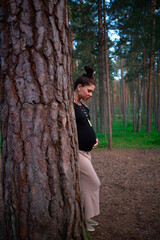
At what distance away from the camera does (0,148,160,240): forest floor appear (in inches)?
82.2

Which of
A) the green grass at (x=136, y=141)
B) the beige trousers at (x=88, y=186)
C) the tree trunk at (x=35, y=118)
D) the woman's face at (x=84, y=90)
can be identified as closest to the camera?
the tree trunk at (x=35, y=118)

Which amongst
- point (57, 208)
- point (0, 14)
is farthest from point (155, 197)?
point (0, 14)

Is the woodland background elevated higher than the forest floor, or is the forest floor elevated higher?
the woodland background

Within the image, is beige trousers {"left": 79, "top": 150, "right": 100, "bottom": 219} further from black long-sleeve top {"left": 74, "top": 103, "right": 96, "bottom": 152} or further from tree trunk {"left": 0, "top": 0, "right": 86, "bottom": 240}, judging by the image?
tree trunk {"left": 0, "top": 0, "right": 86, "bottom": 240}

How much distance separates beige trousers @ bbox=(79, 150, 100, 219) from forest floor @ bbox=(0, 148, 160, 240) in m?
0.32

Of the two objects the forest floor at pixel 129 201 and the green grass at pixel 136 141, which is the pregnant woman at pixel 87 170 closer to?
the forest floor at pixel 129 201

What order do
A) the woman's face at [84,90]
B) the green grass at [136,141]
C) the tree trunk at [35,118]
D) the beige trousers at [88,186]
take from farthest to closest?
the green grass at [136,141]
the woman's face at [84,90]
the beige trousers at [88,186]
the tree trunk at [35,118]

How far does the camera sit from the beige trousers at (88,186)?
2033 mm

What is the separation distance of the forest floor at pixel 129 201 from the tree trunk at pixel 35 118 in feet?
2.90

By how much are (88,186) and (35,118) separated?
1.23 meters

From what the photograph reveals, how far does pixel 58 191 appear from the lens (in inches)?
58.5

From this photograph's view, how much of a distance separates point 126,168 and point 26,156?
466 cm

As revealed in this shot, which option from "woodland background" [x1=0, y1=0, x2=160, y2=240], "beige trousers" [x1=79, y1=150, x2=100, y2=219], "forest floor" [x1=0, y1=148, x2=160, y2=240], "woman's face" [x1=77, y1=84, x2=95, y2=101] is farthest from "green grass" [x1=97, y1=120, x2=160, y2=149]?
"woodland background" [x1=0, y1=0, x2=160, y2=240]

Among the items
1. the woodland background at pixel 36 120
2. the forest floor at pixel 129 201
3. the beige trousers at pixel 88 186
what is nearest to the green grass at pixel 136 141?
the forest floor at pixel 129 201
